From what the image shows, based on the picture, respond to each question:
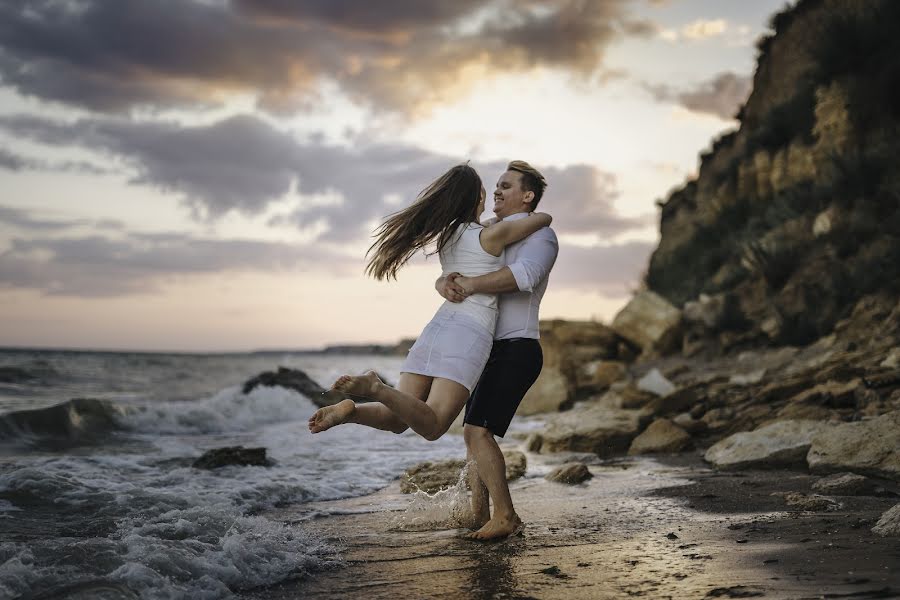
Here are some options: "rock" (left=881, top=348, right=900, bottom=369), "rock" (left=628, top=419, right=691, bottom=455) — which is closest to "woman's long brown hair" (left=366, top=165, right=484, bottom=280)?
"rock" (left=628, top=419, right=691, bottom=455)

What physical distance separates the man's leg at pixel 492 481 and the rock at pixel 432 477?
1.82 metres

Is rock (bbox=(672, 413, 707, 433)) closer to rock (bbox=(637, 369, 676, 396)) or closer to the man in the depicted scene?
rock (bbox=(637, 369, 676, 396))

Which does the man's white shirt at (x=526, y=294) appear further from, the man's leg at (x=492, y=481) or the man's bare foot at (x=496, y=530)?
the man's bare foot at (x=496, y=530)

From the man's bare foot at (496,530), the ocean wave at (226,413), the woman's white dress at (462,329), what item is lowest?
the ocean wave at (226,413)

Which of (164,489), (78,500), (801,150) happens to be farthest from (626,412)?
(801,150)

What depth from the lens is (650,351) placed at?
15.8 meters

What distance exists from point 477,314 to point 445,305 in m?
0.23

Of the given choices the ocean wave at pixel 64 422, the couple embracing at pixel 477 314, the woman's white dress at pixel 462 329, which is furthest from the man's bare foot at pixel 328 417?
the ocean wave at pixel 64 422

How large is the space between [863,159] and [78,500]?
13040mm

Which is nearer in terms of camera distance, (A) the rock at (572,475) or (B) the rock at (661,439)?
(A) the rock at (572,475)

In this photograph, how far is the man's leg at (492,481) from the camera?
439cm

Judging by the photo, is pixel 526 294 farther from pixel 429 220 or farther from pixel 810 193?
pixel 810 193

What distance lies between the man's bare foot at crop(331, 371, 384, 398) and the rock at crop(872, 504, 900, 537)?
2.55 metres

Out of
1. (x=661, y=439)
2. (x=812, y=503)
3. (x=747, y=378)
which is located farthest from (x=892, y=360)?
(x=812, y=503)
